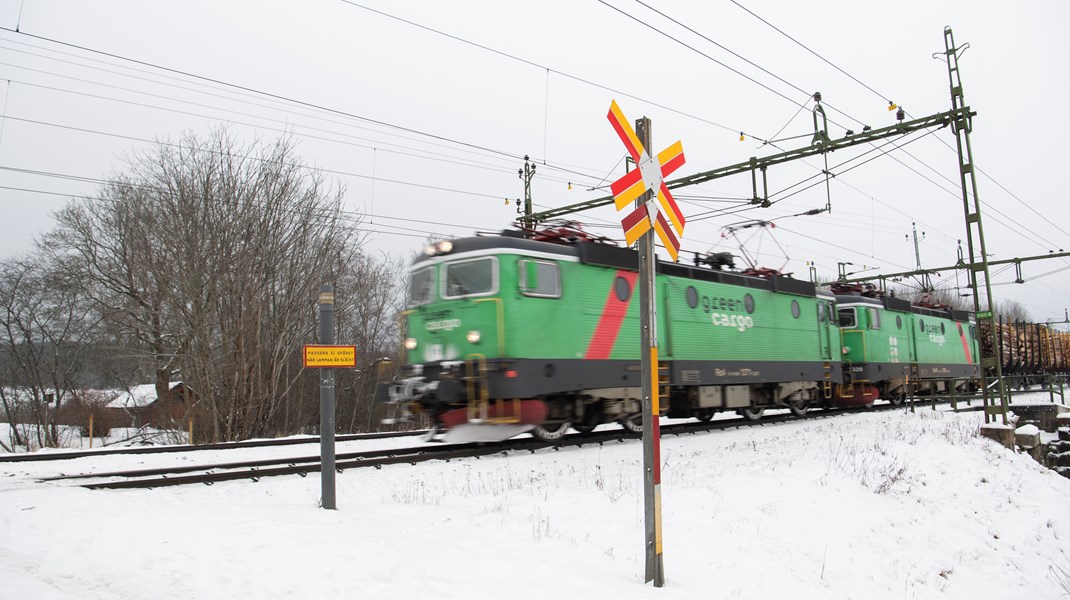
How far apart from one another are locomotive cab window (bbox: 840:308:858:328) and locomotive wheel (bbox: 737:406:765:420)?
5472 mm

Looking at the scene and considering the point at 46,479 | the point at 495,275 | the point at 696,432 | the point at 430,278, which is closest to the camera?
the point at 46,479

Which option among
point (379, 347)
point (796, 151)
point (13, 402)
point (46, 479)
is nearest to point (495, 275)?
point (46, 479)

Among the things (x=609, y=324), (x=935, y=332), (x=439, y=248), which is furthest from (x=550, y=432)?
(x=935, y=332)

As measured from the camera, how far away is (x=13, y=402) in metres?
30.9

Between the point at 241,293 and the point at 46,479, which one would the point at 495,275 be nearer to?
the point at 46,479

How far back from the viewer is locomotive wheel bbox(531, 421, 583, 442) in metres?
11.6

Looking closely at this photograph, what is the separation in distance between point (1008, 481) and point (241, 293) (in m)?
18.6

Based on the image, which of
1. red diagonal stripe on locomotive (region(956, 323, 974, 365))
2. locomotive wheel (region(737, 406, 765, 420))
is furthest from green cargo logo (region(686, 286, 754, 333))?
red diagonal stripe on locomotive (region(956, 323, 974, 365))

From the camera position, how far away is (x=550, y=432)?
11820mm

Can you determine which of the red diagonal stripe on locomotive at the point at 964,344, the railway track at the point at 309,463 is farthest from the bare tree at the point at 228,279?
the red diagonal stripe on locomotive at the point at 964,344

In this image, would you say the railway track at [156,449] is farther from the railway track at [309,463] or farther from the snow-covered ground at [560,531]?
the snow-covered ground at [560,531]

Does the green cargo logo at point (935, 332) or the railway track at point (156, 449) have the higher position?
the green cargo logo at point (935, 332)

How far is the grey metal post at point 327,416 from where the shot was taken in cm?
646

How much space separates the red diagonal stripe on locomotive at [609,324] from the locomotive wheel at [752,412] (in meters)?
5.83
